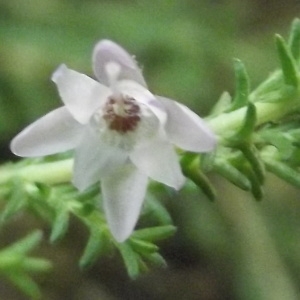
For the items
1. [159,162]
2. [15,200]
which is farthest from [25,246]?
[159,162]

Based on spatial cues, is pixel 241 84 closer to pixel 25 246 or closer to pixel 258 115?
pixel 258 115

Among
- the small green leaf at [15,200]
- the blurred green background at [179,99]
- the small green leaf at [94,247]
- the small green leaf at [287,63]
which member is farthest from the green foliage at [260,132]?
the blurred green background at [179,99]

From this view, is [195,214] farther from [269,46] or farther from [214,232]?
[269,46]

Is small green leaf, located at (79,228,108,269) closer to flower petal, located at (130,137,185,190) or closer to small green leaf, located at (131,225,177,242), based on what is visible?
small green leaf, located at (131,225,177,242)

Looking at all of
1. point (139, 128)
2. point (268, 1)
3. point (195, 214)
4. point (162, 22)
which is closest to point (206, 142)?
point (139, 128)

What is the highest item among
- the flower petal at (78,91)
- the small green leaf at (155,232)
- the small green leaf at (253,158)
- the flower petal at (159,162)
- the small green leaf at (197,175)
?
the flower petal at (78,91)

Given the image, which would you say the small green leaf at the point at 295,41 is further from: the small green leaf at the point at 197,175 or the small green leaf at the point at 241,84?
the small green leaf at the point at 197,175

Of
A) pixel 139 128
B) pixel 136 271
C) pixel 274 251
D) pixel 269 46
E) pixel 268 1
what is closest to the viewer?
pixel 139 128

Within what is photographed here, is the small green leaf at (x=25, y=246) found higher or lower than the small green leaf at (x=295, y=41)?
lower
